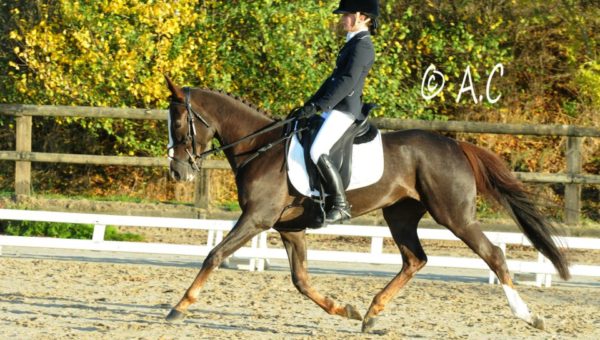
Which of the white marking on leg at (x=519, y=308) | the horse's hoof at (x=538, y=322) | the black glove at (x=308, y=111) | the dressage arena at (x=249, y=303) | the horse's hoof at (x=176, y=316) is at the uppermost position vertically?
the black glove at (x=308, y=111)

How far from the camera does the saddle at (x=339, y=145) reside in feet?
24.1

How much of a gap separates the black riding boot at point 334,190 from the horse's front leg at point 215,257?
20.9 inches

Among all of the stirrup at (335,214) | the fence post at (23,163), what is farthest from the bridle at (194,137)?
the fence post at (23,163)

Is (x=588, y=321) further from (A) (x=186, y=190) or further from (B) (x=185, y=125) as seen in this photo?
(A) (x=186, y=190)

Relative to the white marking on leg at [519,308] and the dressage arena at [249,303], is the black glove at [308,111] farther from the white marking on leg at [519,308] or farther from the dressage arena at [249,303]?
the white marking on leg at [519,308]

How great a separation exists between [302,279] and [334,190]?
28.3 inches

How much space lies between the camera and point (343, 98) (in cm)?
733

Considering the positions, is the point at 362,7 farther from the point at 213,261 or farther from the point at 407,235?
the point at 213,261

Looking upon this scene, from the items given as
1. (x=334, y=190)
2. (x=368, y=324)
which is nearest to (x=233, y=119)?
(x=334, y=190)

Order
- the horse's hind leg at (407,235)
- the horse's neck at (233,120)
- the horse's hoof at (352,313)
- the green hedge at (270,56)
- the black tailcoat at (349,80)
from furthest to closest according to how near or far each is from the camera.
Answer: the green hedge at (270,56) < the horse's hind leg at (407,235) < the horse's neck at (233,120) < the horse's hoof at (352,313) < the black tailcoat at (349,80)

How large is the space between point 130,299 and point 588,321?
3681 millimetres

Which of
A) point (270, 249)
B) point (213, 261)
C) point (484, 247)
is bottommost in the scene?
point (270, 249)

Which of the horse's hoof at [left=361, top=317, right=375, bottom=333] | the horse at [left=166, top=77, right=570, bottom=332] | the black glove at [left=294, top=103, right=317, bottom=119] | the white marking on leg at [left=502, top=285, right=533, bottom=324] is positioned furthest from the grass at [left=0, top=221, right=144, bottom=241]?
the white marking on leg at [left=502, top=285, right=533, bottom=324]

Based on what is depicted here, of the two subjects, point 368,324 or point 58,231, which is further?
point 58,231
